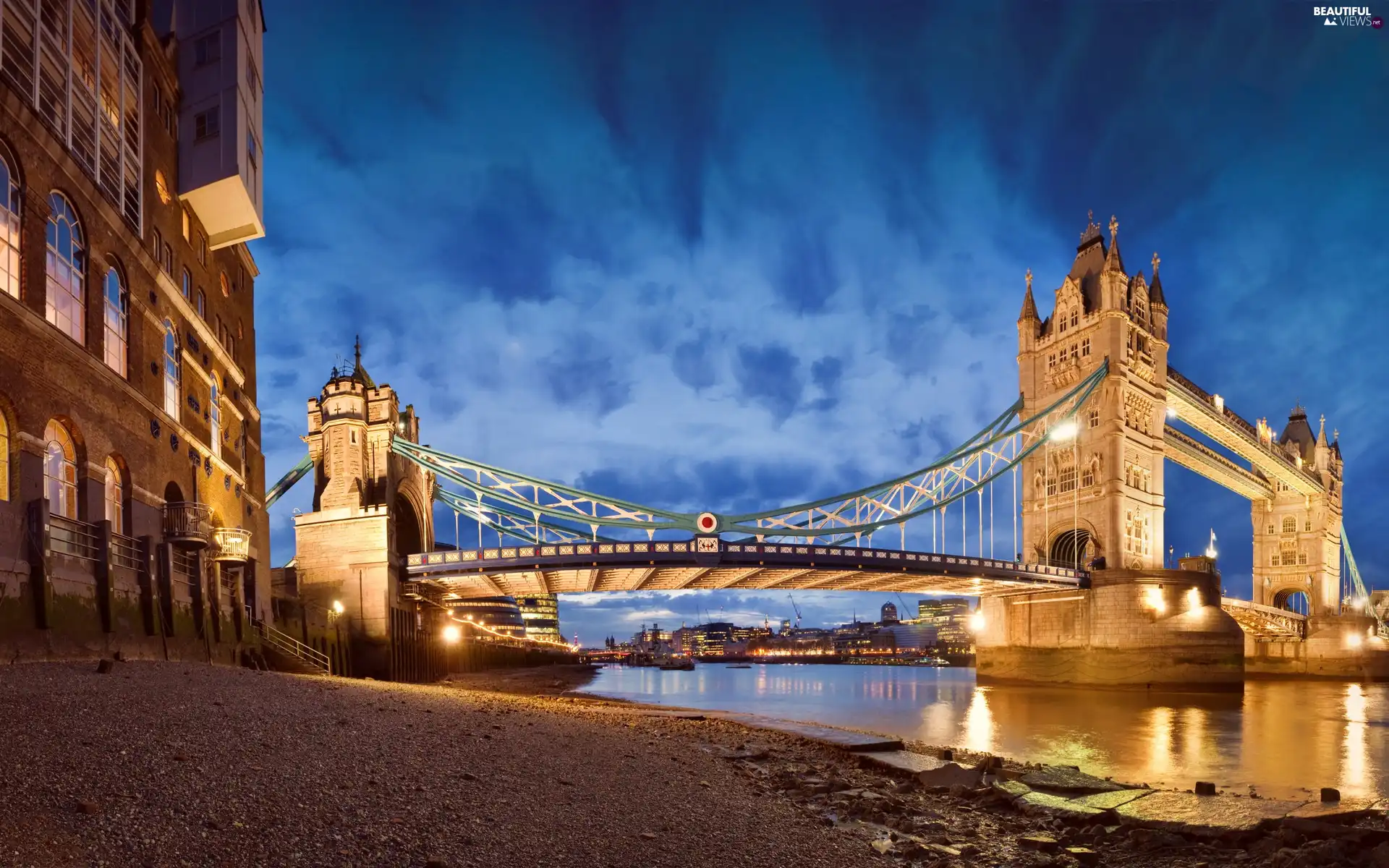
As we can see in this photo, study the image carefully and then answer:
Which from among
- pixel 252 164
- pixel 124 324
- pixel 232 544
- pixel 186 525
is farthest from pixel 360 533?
pixel 124 324

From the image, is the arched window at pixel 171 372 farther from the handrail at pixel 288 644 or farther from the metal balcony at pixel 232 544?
the handrail at pixel 288 644

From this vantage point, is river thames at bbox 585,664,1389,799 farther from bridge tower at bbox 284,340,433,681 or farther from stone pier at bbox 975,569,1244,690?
bridge tower at bbox 284,340,433,681

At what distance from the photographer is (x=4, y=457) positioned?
51.2 feet

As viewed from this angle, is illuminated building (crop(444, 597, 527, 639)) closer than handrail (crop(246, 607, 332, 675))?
No

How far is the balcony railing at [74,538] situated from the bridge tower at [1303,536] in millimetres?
108323

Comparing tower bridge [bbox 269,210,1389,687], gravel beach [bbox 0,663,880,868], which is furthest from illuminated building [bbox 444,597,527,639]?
gravel beach [bbox 0,663,880,868]

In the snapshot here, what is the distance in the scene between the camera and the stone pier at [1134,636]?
55250 millimetres

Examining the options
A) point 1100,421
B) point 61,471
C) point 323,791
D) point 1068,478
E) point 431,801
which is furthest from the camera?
point 1068,478

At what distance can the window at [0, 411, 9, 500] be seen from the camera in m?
15.4

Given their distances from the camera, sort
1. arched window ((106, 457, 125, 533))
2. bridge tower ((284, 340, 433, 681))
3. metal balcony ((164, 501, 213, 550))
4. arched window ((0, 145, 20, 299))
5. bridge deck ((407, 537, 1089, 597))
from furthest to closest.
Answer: bridge deck ((407, 537, 1089, 597)) → bridge tower ((284, 340, 433, 681)) → metal balcony ((164, 501, 213, 550)) → arched window ((106, 457, 125, 533)) → arched window ((0, 145, 20, 299))

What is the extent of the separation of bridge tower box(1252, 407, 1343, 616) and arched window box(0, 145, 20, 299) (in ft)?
360

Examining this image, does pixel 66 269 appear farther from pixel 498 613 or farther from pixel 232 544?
pixel 498 613

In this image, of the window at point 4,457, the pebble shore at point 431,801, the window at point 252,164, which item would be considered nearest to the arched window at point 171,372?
the window at point 252,164

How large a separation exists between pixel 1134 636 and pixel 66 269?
203 ft
